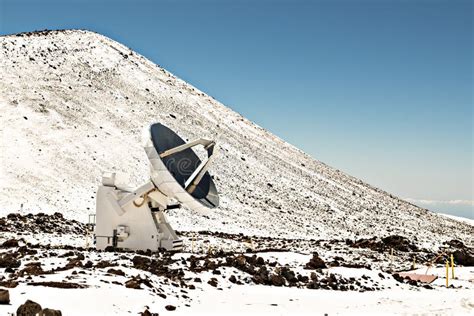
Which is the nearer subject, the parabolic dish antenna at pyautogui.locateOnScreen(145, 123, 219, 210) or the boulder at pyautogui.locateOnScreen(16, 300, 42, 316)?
the boulder at pyautogui.locateOnScreen(16, 300, 42, 316)

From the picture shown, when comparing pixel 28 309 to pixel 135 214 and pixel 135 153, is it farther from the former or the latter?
pixel 135 153

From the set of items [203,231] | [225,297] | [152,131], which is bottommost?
[225,297]

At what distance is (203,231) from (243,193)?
12.9m

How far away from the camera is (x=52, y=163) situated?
46906 mm

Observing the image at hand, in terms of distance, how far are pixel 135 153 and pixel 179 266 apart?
33375 millimetres

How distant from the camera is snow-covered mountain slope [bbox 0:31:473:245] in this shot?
44.3 meters

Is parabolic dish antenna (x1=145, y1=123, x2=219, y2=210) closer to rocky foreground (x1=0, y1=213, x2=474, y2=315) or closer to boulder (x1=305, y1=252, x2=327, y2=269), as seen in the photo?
rocky foreground (x1=0, y1=213, x2=474, y2=315)

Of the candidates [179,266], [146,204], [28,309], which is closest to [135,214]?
[146,204]

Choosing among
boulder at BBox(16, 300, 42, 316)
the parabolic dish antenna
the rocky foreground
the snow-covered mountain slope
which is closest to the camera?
boulder at BBox(16, 300, 42, 316)

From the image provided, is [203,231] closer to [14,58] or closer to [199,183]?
[199,183]

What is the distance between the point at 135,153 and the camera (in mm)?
52781

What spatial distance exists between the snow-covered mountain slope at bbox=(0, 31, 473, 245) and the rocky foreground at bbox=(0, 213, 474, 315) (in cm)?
821

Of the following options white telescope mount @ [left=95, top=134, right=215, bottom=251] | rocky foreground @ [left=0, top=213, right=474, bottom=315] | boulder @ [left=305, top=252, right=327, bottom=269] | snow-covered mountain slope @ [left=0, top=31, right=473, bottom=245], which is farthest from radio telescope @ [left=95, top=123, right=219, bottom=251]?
snow-covered mountain slope @ [left=0, top=31, right=473, bottom=245]

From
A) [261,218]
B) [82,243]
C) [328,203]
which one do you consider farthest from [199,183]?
[328,203]
